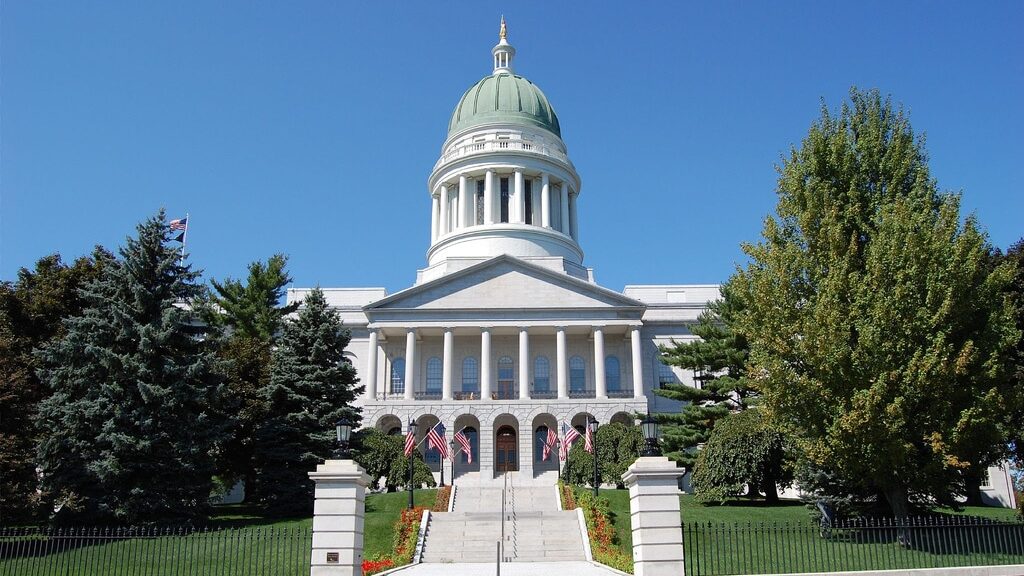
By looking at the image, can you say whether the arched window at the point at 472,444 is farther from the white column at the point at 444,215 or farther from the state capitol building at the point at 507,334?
the white column at the point at 444,215

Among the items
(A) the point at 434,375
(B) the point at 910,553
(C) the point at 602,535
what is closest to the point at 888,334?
(B) the point at 910,553

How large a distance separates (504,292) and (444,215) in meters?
14.6

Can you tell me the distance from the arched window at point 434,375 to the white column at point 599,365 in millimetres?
8898

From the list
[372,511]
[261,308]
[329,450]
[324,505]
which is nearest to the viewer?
[324,505]

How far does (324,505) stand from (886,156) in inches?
629

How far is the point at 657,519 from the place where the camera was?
15133 millimetres

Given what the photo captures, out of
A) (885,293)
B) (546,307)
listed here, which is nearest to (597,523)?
(885,293)

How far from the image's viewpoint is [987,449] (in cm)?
1984

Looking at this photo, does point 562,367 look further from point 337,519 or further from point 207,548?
point 337,519

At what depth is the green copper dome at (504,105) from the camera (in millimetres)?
60844

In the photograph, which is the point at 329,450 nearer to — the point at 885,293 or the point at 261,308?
the point at 261,308

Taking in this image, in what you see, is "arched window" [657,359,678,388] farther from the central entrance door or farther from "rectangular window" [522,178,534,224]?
"rectangular window" [522,178,534,224]

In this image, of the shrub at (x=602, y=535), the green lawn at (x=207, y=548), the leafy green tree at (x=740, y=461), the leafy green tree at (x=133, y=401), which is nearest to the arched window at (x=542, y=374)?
the green lawn at (x=207, y=548)

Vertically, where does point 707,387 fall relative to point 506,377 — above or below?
below
